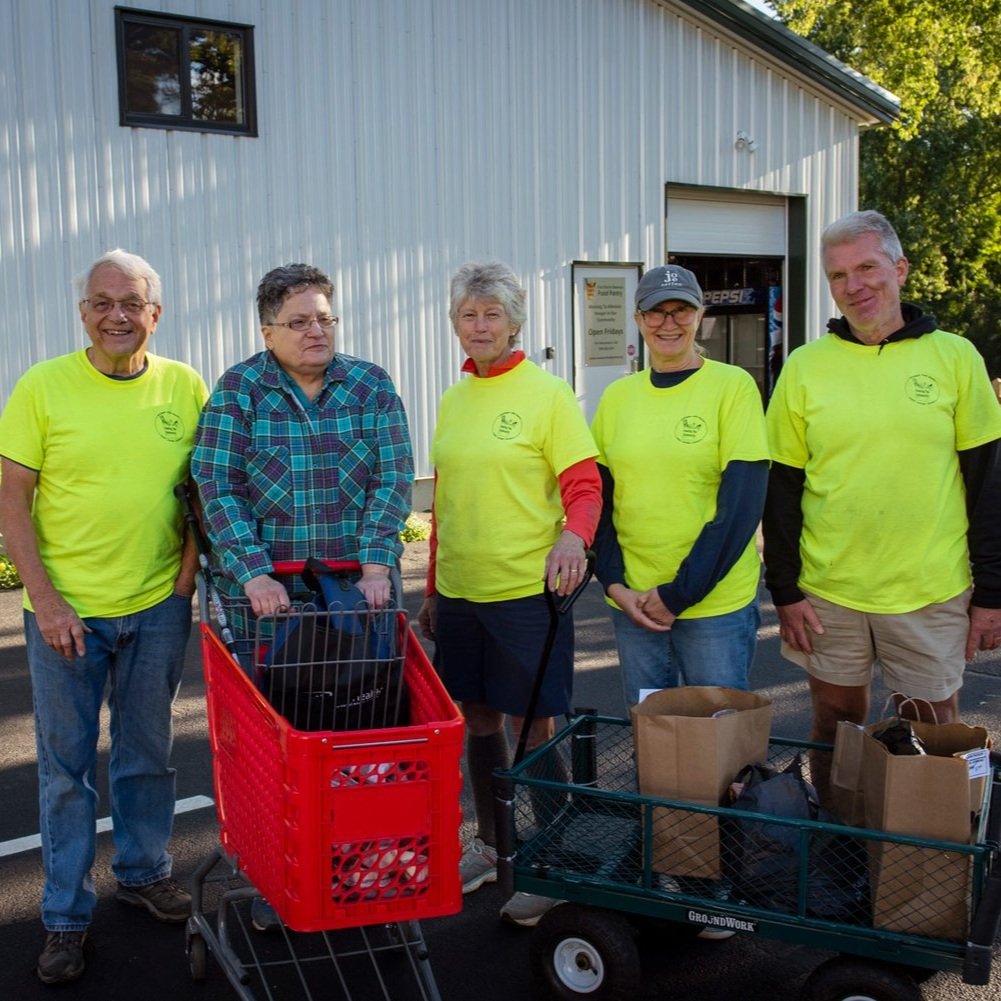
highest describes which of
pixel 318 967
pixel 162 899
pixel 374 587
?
pixel 374 587

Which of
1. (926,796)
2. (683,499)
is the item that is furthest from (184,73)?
(926,796)

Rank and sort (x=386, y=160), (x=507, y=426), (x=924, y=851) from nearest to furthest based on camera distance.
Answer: (x=924, y=851), (x=507, y=426), (x=386, y=160)

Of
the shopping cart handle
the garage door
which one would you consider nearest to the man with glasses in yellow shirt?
the shopping cart handle

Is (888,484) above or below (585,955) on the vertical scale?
above

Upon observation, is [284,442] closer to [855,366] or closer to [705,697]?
[705,697]

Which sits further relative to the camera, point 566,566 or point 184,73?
point 184,73

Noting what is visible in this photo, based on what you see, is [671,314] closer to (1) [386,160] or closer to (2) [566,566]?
(2) [566,566]

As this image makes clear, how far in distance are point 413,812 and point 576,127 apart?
468 inches

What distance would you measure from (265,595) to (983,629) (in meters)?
2.24

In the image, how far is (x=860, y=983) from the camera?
302 centimetres

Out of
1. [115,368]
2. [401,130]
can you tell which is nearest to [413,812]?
[115,368]

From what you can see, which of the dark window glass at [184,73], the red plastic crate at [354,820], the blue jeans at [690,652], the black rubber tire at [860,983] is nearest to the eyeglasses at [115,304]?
the red plastic crate at [354,820]

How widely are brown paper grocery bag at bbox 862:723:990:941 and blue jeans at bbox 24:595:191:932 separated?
7.27 feet

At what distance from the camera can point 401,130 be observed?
12.1 meters
